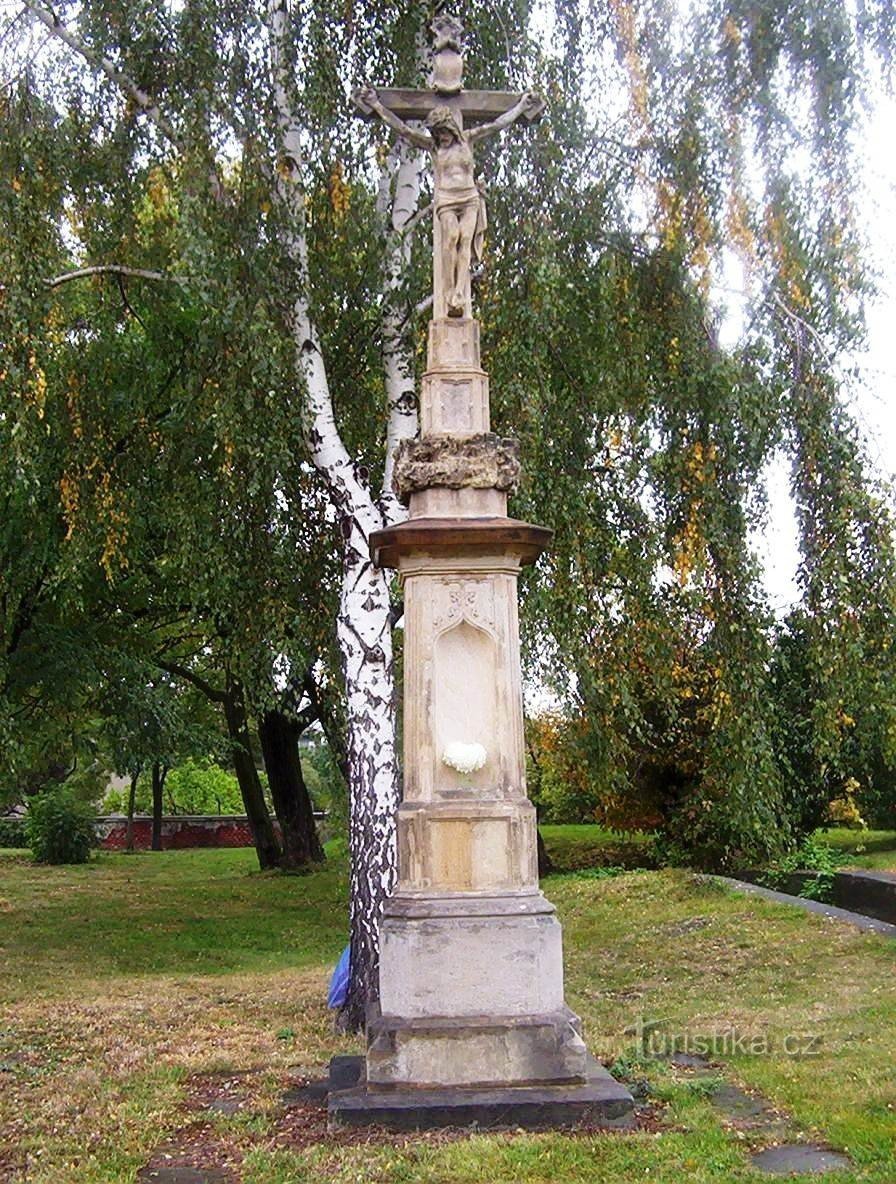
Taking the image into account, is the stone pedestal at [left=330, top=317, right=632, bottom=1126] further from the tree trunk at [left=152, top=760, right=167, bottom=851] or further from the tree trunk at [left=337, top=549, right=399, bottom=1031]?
the tree trunk at [left=152, top=760, right=167, bottom=851]

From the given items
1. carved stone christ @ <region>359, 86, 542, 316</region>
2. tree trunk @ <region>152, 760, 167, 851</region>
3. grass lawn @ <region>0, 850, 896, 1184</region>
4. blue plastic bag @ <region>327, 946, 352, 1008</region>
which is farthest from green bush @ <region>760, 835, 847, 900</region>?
tree trunk @ <region>152, 760, 167, 851</region>

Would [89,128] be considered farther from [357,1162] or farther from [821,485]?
[357,1162]

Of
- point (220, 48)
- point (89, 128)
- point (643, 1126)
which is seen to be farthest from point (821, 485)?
point (89, 128)

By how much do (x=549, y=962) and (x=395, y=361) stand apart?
5.20 meters

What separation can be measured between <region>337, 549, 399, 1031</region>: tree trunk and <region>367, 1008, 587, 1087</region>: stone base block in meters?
2.27

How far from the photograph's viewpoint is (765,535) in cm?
1003

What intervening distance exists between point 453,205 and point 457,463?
5.81 feet

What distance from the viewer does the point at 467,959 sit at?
263 inches

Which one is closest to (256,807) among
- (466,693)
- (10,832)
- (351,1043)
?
(10,832)

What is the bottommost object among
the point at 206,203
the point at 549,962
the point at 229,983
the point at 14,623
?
the point at 229,983

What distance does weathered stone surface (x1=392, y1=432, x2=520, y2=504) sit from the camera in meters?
7.29

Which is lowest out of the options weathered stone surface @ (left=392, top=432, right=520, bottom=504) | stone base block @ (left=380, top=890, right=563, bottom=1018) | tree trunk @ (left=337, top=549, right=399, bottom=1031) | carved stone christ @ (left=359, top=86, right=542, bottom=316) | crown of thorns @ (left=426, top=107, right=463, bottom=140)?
stone base block @ (left=380, top=890, right=563, bottom=1018)

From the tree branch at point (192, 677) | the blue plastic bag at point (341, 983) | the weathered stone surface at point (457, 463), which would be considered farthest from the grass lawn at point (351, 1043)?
the tree branch at point (192, 677)

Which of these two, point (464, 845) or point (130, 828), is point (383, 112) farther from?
point (130, 828)
